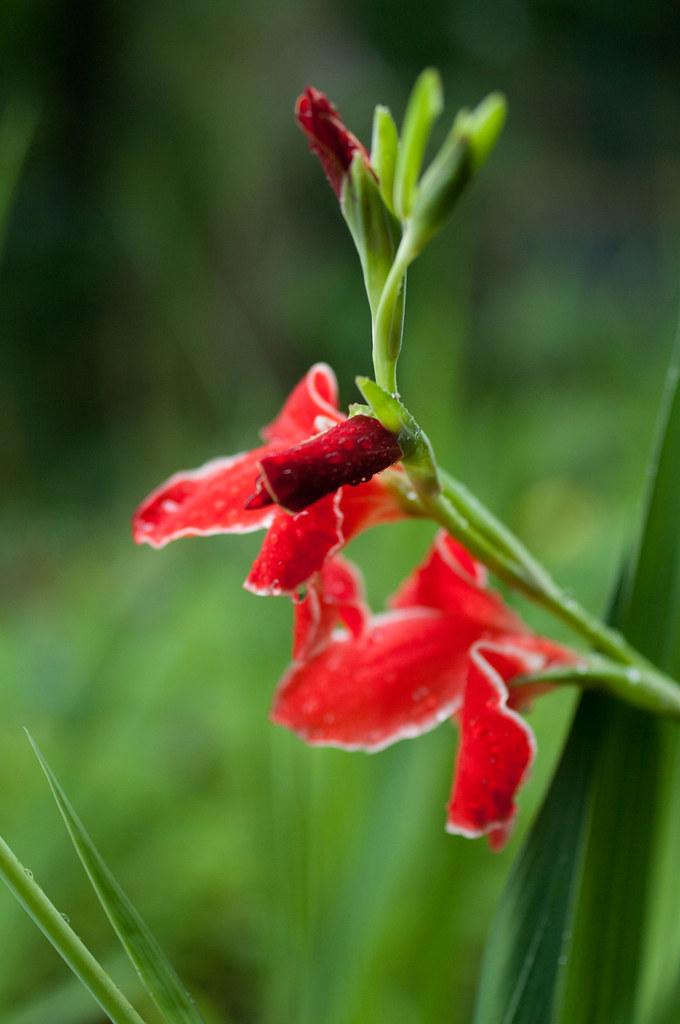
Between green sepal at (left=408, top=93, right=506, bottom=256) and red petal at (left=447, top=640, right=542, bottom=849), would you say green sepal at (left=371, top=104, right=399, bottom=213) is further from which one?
red petal at (left=447, top=640, right=542, bottom=849)

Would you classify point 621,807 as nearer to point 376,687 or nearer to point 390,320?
point 376,687

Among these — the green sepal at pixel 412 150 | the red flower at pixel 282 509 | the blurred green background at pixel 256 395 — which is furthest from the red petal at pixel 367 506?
Answer: the blurred green background at pixel 256 395

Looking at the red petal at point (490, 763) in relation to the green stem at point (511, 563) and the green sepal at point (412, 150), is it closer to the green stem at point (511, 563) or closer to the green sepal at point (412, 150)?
the green stem at point (511, 563)

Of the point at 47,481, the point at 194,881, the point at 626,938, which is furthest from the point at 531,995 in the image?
the point at 47,481

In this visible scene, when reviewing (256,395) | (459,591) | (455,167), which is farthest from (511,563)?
(256,395)

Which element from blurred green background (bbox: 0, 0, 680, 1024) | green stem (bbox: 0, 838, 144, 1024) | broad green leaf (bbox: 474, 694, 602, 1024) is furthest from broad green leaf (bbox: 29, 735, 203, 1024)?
blurred green background (bbox: 0, 0, 680, 1024)

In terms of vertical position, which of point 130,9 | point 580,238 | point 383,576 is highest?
point 130,9

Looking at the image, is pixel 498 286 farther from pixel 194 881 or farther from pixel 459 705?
pixel 459 705
